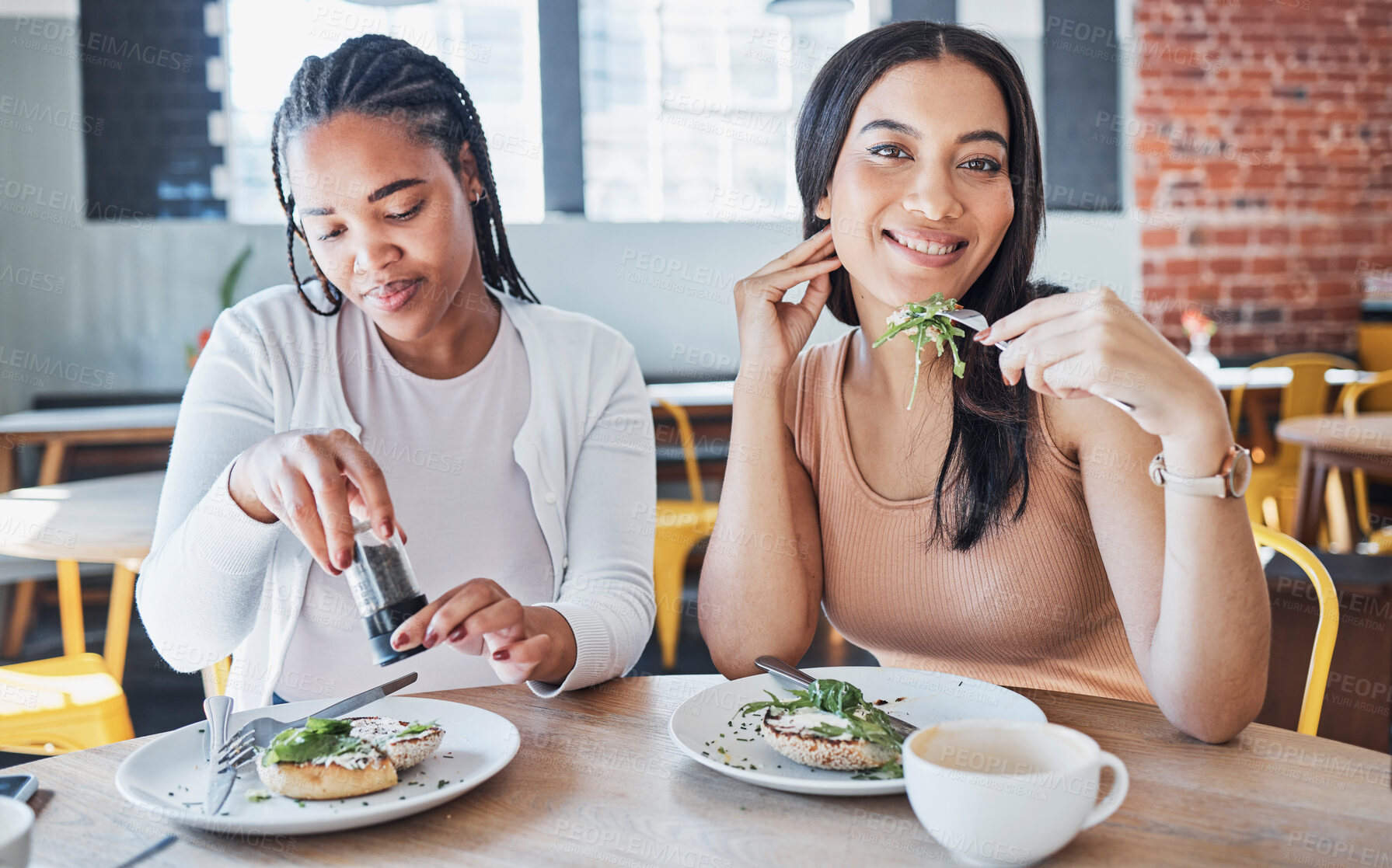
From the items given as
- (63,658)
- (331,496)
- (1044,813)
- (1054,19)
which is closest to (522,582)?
(331,496)

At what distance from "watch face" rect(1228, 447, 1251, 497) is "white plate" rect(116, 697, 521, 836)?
2.12 ft

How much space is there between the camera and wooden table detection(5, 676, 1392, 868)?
0.74 meters

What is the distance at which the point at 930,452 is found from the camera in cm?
137

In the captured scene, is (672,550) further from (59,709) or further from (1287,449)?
(1287,449)

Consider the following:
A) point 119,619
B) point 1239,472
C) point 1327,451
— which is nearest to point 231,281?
point 119,619

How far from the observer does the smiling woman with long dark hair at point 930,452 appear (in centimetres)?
127

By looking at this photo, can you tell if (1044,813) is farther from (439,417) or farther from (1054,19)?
(1054,19)

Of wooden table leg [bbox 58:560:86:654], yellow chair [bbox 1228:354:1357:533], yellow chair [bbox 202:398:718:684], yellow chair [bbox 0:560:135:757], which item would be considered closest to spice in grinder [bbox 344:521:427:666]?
yellow chair [bbox 0:560:135:757]

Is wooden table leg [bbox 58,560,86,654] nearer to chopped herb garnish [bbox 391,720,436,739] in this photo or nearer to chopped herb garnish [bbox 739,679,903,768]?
chopped herb garnish [bbox 391,720,436,739]

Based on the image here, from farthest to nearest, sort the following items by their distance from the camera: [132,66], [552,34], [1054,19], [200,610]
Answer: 1. [1054,19]
2. [552,34]
3. [132,66]
4. [200,610]

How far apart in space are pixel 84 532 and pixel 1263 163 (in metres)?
5.25

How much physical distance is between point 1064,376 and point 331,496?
2.12 ft

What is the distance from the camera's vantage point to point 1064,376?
954 mm

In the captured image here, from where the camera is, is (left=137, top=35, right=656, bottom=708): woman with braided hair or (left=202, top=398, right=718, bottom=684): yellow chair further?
(left=202, top=398, right=718, bottom=684): yellow chair
